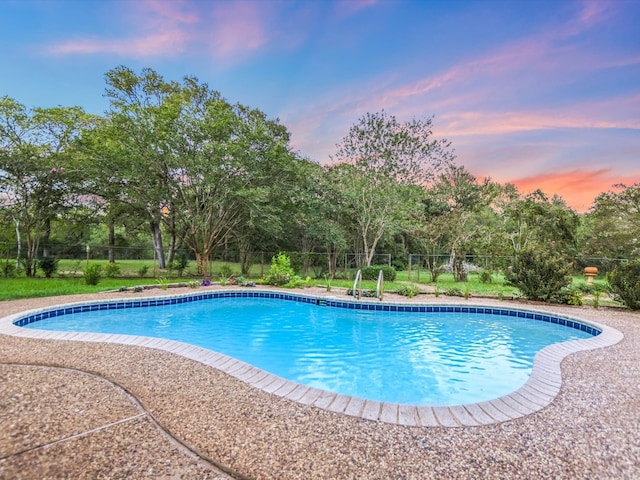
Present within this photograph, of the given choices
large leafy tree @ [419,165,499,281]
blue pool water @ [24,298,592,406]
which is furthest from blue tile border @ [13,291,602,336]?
large leafy tree @ [419,165,499,281]

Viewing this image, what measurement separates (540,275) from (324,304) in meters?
6.15

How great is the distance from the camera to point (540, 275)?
907 centimetres

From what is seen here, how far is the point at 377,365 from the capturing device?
5098 millimetres

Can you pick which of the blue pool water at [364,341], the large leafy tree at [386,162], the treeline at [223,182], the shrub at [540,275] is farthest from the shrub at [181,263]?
the shrub at [540,275]

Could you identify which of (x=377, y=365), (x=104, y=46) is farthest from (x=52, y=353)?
(x=104, y=46)

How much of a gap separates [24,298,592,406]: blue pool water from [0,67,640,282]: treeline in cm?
561

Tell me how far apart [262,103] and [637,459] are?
1655 centimetres

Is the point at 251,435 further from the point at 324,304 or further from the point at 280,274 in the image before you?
the point at 280,274

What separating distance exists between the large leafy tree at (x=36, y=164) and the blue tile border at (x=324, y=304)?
26.6ft

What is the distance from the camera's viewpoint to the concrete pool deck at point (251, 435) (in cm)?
195

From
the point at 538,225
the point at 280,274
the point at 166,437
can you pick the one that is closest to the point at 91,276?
the point at 280,274

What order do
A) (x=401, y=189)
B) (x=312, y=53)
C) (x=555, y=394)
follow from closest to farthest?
1. (x=555, y=394)
2. (x=312, y=53)
3. (x=401, y=189)

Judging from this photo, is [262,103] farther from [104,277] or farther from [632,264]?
[632,264]

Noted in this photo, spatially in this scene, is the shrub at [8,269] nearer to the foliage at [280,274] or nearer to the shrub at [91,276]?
the shrub at [91,276]
